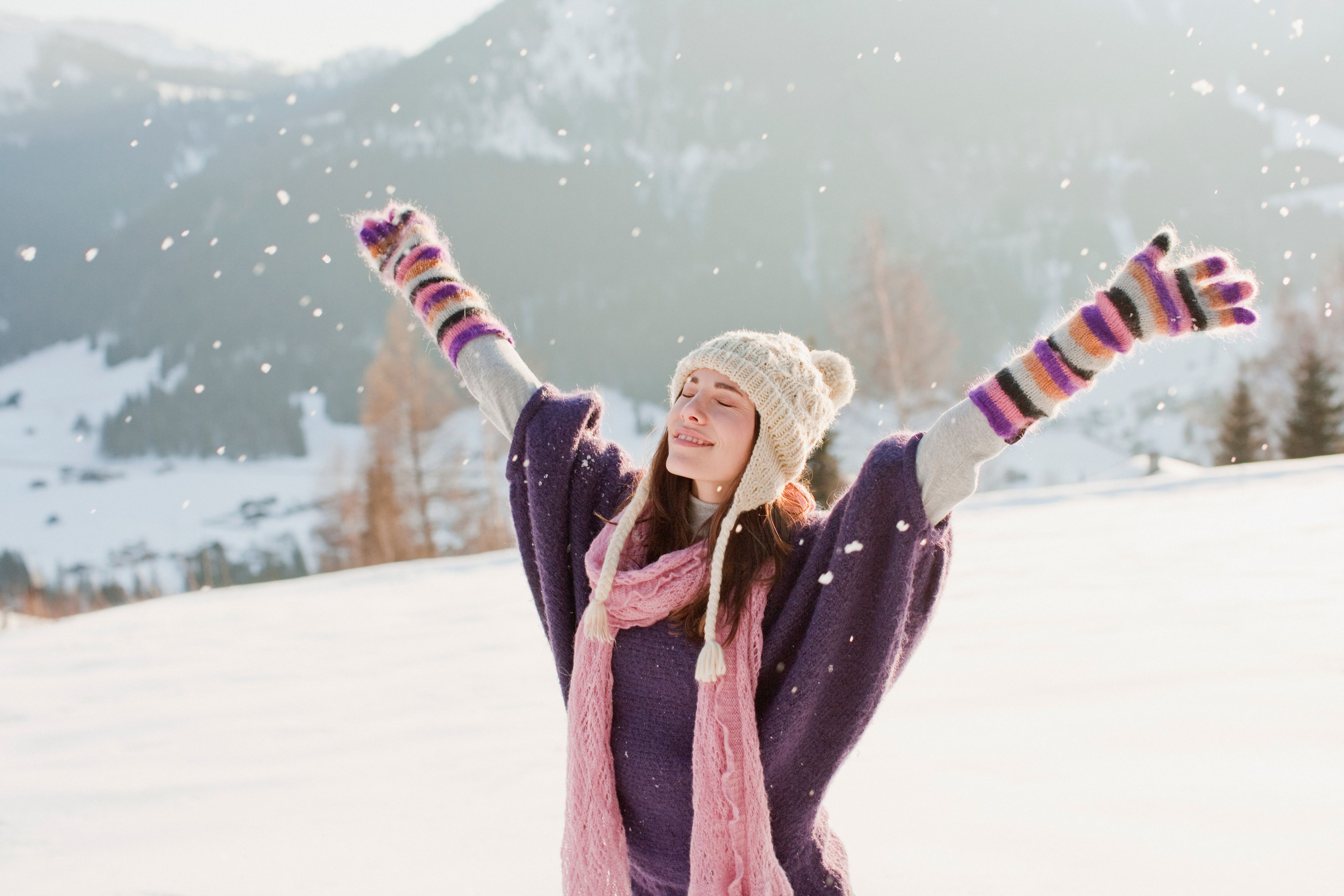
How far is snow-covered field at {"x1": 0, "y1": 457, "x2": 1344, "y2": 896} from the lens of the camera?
1998mm

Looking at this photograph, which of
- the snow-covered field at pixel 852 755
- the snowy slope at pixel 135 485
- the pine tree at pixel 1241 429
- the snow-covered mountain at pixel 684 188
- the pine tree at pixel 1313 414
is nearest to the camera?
the snow-covered field at pixel 852 755

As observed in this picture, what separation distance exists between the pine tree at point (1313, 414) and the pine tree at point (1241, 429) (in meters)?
0.62

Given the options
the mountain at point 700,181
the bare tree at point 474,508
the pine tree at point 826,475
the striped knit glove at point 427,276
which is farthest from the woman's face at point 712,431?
the mountain at point 700,181

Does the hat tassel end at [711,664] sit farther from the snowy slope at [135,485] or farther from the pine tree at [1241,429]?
the snowy slope at [135,485]

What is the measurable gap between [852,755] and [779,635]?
149 centimetres

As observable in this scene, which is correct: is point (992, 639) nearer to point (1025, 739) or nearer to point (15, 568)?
point (1025, 739)

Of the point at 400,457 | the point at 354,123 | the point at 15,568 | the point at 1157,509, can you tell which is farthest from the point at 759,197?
the point at 1157,509

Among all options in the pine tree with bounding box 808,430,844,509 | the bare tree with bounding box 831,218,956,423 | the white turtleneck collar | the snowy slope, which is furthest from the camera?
the snowy slope

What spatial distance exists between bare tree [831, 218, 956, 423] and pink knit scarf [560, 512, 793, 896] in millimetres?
13661

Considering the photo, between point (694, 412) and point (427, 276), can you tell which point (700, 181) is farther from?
point (694, 412)

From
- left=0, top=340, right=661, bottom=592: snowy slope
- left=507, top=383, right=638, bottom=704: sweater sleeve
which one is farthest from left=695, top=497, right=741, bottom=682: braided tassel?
left=0, top=340, right=661, bottom=592: snowy slope

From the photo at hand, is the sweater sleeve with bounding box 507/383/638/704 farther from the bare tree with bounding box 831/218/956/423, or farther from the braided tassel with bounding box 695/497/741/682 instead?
the bare tree with bounding box 831/218/956/423

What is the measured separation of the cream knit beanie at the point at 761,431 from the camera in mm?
1312

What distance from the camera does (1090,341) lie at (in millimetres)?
1150
